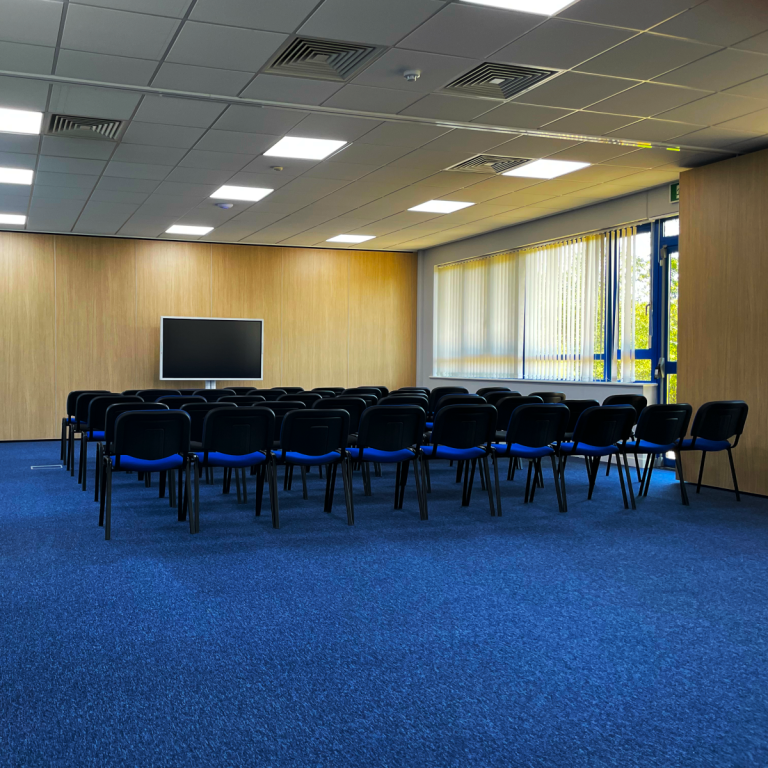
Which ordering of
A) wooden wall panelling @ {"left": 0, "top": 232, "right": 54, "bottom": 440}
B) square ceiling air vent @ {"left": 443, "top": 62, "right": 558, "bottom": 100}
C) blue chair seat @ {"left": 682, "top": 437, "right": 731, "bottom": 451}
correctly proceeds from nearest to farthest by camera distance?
1. square ceiling air vent @ {"left": 443, "top": 62, "right": 558, "bottom": 100}
2. blue chair seat @ {"left": 682, "top": 437, "right": 731, "bottom": 451}
3. wooden wall panelling @ {"left": 0, "top": 232, "right": 54, "bottom": 440}

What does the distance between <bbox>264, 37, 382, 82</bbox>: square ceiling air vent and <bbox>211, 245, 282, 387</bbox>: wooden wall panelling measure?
333 inches

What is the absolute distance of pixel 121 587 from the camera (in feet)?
13.6

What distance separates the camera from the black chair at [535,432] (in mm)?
6293

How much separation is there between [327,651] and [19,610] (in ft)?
5.43

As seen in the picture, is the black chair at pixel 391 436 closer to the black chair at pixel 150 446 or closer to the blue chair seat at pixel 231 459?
the blue chair seat at pixel 231 459

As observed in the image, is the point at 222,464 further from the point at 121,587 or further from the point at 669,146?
the point at 669,146

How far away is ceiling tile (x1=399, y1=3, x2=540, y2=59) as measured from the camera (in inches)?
178

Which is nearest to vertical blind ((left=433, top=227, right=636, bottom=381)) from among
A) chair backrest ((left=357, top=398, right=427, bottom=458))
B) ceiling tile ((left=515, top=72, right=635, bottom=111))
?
ceiling tile ((left=515, top=72, right=635, bottom=111))

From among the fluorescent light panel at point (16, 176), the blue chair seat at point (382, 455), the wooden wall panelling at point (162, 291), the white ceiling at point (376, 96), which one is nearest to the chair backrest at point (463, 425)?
the blue chair seat at point (382, 455)

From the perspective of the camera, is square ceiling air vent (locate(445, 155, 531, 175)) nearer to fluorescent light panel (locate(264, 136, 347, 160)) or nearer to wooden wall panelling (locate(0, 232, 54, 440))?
fluorescent light panel (locate(264, 136, 347, 160))

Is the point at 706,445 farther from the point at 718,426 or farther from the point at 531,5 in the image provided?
the point at 531,5

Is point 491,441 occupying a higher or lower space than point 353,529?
higher

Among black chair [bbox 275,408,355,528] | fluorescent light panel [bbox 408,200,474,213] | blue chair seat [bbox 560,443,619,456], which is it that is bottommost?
blue chair seat [bbox 560,443,619,456]

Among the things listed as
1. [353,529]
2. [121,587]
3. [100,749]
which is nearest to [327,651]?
[100,749]
